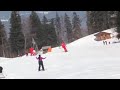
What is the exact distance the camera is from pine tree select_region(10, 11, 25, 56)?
203 feet

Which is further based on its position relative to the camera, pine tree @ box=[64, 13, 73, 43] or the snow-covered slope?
pine tree @ box=[64, 13, 73, 43]

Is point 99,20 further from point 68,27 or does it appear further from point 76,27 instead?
point 76,27

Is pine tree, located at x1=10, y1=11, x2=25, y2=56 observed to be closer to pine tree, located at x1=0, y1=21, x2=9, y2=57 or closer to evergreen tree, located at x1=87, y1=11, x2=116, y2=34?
pine tree, located at x1=0, y1=21, x2=9, y2=57

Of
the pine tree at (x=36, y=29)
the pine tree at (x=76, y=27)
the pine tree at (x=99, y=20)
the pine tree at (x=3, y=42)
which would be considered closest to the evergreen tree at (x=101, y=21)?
the pine tree at (x=99, y=20)

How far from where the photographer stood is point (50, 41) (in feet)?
216

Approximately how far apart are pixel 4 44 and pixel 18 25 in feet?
37.5

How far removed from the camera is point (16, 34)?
61781 millimetres

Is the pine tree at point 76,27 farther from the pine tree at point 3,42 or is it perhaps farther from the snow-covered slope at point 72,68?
the snow-covered slope at point 72,68

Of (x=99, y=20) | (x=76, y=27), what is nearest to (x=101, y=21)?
(x=99, y=20)

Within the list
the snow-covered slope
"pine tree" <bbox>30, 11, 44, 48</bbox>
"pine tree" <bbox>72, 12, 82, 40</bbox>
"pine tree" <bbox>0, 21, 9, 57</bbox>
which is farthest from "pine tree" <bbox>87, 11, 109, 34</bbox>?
the snow-covered slope
